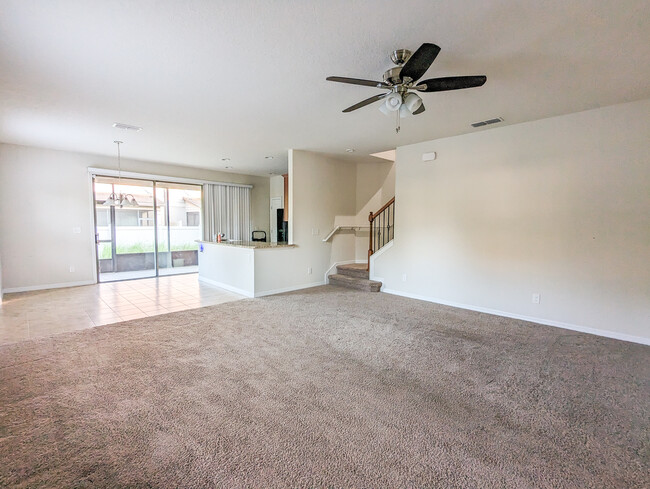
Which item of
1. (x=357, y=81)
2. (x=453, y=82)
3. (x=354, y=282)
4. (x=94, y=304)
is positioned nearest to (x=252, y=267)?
(x=354, y=282)

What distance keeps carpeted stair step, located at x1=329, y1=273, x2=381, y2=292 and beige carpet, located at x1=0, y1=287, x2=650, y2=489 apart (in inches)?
87.8

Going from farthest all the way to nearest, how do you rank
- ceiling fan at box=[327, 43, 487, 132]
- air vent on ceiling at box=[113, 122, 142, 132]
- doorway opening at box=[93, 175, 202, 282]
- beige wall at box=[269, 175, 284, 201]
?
1. beige wall at box=[269, 175, 284, 201]
2. doorway opening at box=[93, 175, 202, 282]
3. air vent on ceiling at box=[113, 122, 142, 132]
4. ceiling fan at box=[327, 43, 487, 132]

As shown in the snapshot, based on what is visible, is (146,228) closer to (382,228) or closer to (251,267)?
(251,267)

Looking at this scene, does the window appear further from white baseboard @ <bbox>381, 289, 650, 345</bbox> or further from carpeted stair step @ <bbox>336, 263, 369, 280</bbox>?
white baseboard @ <bbox>381, 289, 650, 345</bbox>

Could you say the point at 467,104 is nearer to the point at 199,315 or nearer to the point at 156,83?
the point at 156,83

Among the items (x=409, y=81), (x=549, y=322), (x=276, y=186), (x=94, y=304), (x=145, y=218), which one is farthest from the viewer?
(x=276, y=186)

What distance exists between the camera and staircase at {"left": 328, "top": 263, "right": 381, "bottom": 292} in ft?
19.4

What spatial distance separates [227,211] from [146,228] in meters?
2.04

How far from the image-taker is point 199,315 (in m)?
4.34

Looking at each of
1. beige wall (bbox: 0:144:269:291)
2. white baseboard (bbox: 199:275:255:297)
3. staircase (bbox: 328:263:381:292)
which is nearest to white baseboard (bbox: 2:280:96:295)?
beige wall (bbox: 0:144:269:291)

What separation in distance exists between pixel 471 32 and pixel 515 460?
2.80m

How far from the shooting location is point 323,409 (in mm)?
2137

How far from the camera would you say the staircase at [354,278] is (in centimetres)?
591

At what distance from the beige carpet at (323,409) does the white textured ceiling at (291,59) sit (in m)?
2.70
